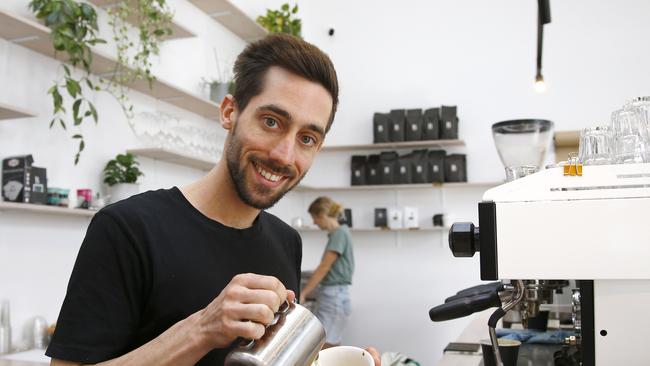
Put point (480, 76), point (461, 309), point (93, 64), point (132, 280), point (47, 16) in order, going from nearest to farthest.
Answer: point (132, 280) < point (461, 309) < point (47, 16) < point (93, 64) < point (480, 76)

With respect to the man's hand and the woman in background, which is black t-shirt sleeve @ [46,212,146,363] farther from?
the woman in background

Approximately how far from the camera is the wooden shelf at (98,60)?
7.86ft

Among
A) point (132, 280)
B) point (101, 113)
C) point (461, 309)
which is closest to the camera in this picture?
point (132, 280)

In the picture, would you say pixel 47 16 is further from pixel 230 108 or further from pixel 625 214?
pixel 625 214

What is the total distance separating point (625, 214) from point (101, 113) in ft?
9.52

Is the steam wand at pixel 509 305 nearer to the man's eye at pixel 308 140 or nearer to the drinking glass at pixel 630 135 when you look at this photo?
the drinking glass at pixel 630 135

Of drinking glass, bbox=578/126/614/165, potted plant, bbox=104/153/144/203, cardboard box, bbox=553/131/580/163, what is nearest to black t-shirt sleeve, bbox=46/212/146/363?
drinking glass, bbox=578/126/614/165

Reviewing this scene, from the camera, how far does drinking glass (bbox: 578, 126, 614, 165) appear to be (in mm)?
971

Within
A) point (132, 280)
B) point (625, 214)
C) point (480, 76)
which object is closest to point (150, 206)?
point (132, 280)

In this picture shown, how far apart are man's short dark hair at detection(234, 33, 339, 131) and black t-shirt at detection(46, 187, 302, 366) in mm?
246

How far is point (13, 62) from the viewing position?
2.59 m

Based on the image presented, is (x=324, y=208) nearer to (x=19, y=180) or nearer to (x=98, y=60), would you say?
(x=98, y=60)

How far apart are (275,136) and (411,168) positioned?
13.6 ft

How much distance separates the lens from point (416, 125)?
5.04m
